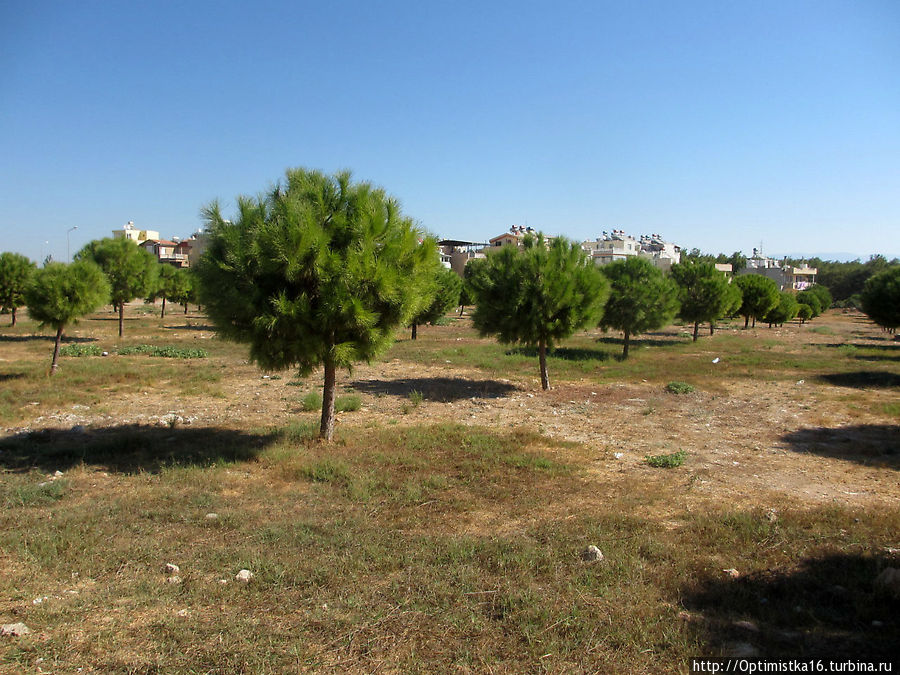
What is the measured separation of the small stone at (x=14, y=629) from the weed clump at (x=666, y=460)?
876cm

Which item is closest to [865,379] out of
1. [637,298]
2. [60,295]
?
[637,298]

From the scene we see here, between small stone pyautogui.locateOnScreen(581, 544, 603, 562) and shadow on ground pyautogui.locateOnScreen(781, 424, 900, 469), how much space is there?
24.8ft

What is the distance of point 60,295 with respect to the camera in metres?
19.3

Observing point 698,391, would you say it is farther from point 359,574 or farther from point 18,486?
point 18,486

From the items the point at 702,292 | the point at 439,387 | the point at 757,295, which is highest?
the point at 757,295

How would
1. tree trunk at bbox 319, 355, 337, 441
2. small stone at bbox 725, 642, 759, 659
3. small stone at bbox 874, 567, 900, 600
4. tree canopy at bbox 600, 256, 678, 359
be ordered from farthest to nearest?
tree canopy at bbox 600, 256, 678, 359, tree trunk at bbox 319, 355, 337, 441, small stone at bbox 874, 567, 900, 600, small stone at bbox 725, 642, 759, 659

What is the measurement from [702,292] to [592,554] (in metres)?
35.8

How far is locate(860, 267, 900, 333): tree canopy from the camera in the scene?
2783 cm

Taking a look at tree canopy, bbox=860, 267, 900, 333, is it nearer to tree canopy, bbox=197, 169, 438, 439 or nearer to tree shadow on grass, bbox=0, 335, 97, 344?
tree canopy, bbox=197, 169, 438, 439

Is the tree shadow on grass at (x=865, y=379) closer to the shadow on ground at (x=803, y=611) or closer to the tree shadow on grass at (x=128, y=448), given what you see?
the shadow on ground at (x=803, y=611)

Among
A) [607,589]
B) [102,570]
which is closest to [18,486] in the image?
[102,570]

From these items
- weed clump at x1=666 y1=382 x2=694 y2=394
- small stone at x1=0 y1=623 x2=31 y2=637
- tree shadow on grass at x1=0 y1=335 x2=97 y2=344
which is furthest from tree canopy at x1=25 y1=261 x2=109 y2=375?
weed clump at x1=666 y1=382 x2=694 y2=394

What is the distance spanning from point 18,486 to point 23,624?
4.63m

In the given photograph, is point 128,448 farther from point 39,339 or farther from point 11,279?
point 11,279
